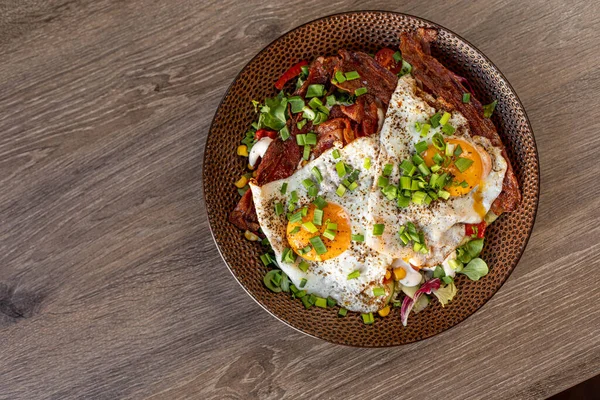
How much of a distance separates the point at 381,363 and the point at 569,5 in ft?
7.92

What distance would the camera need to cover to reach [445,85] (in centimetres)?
269

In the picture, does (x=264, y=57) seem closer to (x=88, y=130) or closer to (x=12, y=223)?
(x=88, y=130)

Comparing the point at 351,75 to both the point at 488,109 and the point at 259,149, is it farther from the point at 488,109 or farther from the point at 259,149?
the point at 488,109

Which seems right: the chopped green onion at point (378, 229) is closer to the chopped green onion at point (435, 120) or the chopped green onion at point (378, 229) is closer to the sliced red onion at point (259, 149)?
the chopped green onion at point (435, 120)

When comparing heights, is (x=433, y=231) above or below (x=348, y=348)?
above

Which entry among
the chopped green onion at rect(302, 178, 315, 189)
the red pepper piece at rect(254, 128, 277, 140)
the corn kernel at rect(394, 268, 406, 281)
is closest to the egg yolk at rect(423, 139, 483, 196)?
the corn kernel at rect(394, 268, 406, 281)

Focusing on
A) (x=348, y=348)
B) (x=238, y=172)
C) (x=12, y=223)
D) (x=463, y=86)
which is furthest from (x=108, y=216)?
(x=463, y=86)

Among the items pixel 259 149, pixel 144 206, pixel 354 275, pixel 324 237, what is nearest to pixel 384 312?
pixel 354 275

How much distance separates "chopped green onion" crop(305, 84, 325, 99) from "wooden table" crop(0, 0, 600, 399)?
48 cm

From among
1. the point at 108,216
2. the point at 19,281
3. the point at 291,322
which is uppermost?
the point at 108,216

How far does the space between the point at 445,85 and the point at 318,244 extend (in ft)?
3.63

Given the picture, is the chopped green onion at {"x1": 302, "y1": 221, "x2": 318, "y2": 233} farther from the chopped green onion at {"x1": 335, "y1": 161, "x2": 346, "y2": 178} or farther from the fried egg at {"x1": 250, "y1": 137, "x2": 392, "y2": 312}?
the chopped green onion at {"x1": 335, "y1": 161, "x2": 346, "y2": 178}

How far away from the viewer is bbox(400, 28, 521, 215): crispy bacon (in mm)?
2660

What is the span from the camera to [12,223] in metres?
2.89
